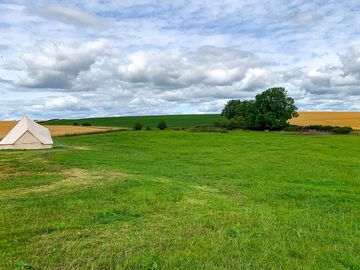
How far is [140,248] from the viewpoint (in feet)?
28.0

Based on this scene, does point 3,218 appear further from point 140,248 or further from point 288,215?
point 288,215

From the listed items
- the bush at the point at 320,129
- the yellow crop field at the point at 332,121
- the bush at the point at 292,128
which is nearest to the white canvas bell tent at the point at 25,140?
the bush at the point at 292,128

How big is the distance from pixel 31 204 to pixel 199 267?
7598mm

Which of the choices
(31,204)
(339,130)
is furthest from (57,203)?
(339,130)

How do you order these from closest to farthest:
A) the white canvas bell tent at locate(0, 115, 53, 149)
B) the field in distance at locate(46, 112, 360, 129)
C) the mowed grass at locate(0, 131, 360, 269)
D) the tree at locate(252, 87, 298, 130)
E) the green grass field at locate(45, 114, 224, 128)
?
the mowed grass at locate(0, 131, 360, 269) → the white canvas bell tent at locate(0, 115, 53, 149) → the tree at locate(252, 87, 298, 130) → the field in distance at locate(46, 112, 360, 129) → the green grass field at locate(45, 114, 224, 128)

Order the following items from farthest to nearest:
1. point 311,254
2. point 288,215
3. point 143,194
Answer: point 143,194
point 288,215
point 311,254

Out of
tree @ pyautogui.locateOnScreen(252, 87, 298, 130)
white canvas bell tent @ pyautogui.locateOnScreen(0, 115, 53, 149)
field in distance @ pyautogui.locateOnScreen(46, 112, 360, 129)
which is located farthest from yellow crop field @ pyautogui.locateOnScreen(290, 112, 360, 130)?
white canvas bell tent @ pyautogui.locateOnScreen(0, 115, 53, 149)

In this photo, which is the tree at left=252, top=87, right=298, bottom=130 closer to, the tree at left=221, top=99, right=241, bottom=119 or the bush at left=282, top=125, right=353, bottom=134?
the bush at left=282, top=125, right=353, bottom=134

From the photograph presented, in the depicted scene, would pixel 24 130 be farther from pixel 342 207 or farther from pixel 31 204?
pixel 342 207

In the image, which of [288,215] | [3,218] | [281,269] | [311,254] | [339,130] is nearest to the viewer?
[281,269]

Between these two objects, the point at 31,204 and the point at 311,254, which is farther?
the point at 31,204

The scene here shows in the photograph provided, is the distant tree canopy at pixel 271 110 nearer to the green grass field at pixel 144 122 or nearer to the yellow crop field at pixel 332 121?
the yellow crop field at pixel 332 121

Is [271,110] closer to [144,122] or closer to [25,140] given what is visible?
[144,122]

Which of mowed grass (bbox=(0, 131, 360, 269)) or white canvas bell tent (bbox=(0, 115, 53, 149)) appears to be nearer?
mowed grass (bbox=(0, 131, 360, 269))
